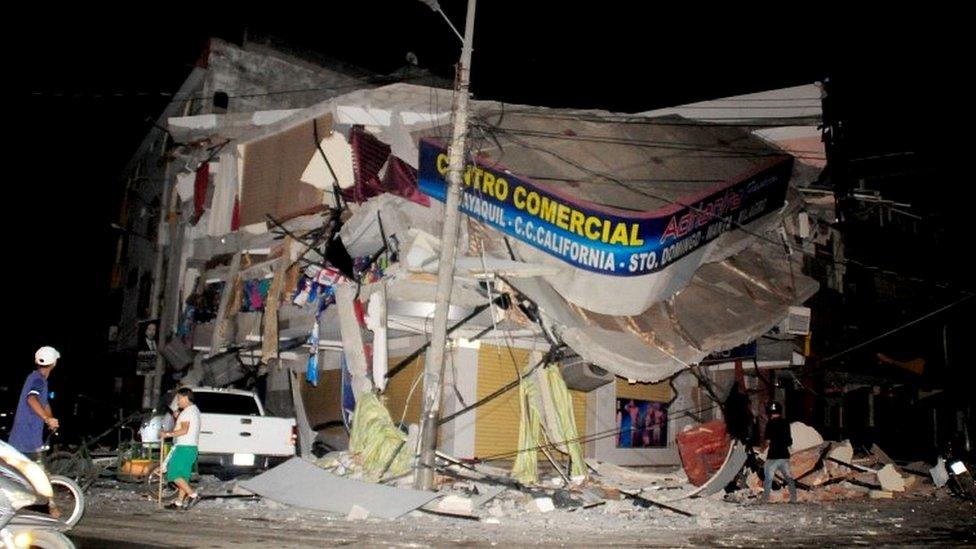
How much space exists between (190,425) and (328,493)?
6.92 ft

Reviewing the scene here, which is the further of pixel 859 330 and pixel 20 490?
pixel 859 330

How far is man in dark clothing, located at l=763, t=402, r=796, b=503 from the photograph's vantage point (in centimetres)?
1306

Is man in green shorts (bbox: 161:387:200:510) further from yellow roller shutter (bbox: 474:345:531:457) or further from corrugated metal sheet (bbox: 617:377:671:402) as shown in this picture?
corrugated metal sheet (bbox: 617:377:671:402)

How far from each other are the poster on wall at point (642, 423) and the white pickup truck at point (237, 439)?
785 cm

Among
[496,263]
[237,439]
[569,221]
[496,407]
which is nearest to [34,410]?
[237,439]

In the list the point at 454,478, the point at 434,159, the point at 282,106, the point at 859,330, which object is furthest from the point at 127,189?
the point at 859,330

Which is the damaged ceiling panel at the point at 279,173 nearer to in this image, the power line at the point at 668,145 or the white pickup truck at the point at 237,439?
the power line at the point at 668,145

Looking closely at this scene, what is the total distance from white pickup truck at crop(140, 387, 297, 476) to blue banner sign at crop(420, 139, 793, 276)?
516 centimetres

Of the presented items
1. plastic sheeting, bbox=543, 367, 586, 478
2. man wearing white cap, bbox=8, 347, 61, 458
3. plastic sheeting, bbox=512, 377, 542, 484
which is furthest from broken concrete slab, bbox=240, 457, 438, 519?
plastic sheeting, bbox=543, 367, 586, 478

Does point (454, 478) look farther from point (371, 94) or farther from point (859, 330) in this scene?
point (859, 330)

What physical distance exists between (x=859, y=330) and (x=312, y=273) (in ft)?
47.1

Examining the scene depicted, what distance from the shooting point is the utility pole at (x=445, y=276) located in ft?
36.9

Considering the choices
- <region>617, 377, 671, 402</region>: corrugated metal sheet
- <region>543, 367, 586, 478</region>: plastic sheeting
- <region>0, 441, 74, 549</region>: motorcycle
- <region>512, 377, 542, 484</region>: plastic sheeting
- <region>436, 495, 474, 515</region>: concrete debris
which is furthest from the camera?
<region>617, 377, 671, 402</region>: corrugated metal sheet

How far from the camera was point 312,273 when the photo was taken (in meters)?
15.7
